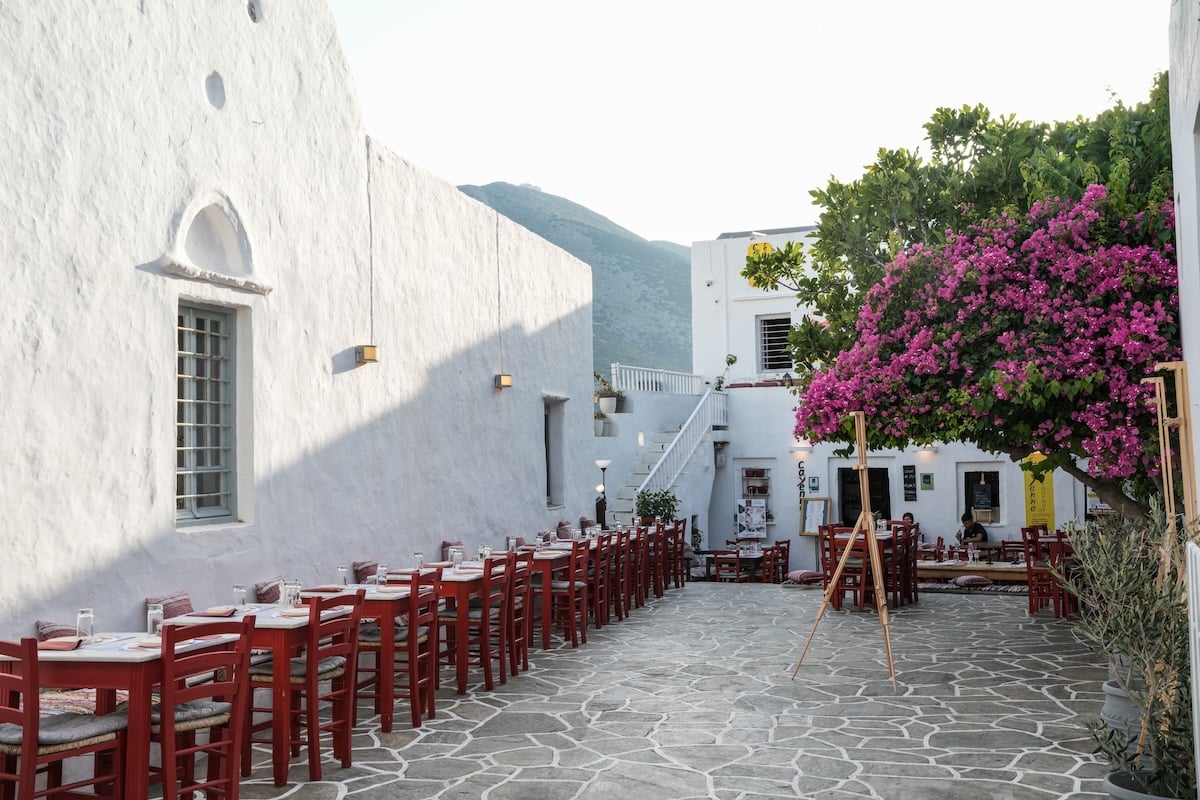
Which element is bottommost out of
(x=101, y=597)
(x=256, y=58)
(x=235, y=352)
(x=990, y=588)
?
(x=990, y=588)

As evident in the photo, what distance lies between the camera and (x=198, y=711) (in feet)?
17.6

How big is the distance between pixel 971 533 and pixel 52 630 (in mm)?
16104

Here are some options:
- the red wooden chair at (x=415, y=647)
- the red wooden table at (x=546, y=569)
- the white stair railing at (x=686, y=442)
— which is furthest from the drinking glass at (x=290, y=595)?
the white stair railing at (x=686, y=442)

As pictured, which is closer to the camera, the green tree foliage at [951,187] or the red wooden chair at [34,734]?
the red wooden chair at [34,734]

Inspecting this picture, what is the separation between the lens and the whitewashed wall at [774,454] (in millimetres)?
20578

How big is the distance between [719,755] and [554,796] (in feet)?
4.27

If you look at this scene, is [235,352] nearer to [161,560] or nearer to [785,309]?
[161,560]

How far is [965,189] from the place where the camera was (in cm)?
965

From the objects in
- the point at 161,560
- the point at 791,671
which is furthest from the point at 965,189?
the point at 161,560

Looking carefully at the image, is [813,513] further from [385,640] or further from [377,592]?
[385,640]

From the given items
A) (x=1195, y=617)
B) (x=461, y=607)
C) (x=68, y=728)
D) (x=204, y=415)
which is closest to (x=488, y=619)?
(x=461, y=607)

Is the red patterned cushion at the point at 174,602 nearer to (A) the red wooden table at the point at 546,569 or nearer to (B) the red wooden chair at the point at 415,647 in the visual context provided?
(B) the red wooden chair at the point at 415,647

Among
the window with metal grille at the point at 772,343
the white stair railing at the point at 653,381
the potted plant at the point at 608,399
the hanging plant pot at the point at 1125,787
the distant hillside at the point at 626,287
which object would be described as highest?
the distant hillside at the point at 626,287

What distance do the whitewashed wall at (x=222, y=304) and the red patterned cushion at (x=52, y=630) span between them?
0.28 feet
